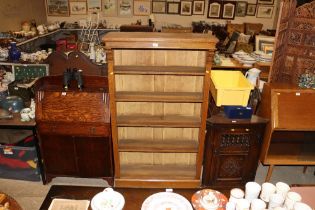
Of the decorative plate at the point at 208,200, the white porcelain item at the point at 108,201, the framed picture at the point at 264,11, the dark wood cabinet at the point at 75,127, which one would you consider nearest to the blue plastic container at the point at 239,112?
the decorative plate at the point at 208,200

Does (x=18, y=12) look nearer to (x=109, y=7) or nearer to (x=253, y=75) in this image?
→ (x=109, y=7)

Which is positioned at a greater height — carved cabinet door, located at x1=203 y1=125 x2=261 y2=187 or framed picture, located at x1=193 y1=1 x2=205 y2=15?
framed picture, located at x1=193 y1=1 x2=205 y2=15

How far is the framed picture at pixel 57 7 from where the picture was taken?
24.3 ft

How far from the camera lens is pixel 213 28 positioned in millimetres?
7477

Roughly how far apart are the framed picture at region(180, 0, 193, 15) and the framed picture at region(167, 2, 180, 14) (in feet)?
0.37

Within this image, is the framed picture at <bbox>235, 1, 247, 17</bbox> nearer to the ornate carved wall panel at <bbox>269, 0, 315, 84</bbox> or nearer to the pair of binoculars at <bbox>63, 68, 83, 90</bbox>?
the ornate carved wall panel at <bbox>269, 0, 315, 84</bbox>

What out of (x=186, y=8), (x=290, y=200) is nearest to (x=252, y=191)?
(x=290, y=200)

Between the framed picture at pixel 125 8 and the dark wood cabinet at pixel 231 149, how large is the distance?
5.51m

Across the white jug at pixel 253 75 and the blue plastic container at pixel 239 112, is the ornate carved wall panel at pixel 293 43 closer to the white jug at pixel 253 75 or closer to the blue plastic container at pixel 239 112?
the white jug at pixel 253 75

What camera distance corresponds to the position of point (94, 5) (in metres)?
7.47

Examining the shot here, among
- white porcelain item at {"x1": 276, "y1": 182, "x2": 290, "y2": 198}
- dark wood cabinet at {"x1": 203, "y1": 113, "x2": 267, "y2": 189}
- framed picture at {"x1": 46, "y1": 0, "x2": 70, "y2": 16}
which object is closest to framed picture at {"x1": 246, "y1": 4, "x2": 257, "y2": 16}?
framed picture at {"x1": 46, "y1": 0, "x2": 70, "y2": 16}

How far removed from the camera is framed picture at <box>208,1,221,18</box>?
24.7 ft

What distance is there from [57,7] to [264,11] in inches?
228

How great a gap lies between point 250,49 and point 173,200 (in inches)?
166
